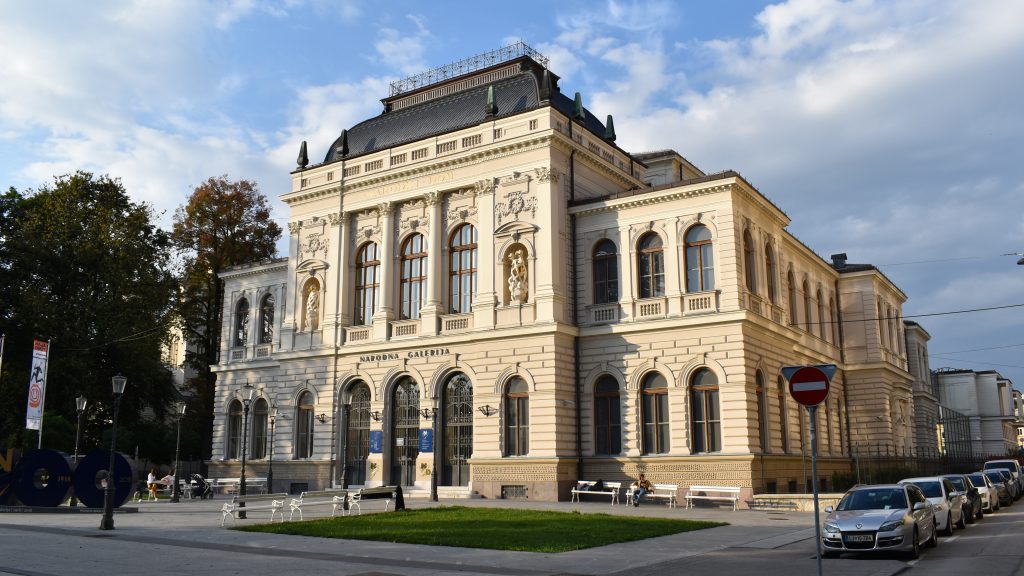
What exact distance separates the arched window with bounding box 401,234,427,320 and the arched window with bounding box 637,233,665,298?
33.1 ft

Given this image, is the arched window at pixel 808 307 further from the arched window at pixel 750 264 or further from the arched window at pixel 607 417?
the arched window at pixel 607 417

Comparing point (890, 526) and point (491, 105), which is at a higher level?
point (491, 105)

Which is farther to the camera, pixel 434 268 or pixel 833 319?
pixel 833 319

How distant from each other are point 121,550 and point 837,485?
34155mm

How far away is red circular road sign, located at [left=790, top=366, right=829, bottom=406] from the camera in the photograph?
41.2 ft

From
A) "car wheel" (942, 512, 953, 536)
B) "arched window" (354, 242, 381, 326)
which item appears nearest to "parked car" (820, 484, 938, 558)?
"car wheel" (942, 512, 953, 536)

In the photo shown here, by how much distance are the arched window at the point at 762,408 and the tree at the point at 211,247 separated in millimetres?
34836

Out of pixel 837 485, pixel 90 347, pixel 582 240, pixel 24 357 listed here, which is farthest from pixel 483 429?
pixel 24 357

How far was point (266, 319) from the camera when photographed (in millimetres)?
47656

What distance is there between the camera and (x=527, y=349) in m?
34.9

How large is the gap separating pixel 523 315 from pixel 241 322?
20.6 metres

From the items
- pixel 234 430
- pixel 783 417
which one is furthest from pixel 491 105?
pixel 234 430

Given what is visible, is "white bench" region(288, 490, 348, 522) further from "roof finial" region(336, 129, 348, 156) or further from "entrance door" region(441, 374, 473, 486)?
"roof finial" region(336, 129, 348, 156)

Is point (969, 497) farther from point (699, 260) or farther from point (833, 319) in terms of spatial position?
point (833, 319)
